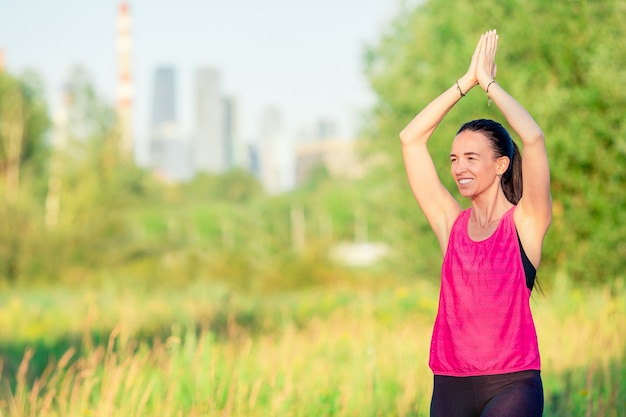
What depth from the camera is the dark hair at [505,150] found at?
2.96m

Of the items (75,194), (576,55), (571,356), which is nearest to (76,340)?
(571,356)

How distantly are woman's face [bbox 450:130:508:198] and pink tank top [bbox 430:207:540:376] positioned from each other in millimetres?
169

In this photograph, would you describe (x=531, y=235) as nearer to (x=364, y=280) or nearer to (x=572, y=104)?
(x=572, y=104)

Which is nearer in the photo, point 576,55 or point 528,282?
point 528,282

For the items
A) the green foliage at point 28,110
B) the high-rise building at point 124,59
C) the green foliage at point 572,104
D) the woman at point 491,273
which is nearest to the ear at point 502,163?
the woman at point 491,273

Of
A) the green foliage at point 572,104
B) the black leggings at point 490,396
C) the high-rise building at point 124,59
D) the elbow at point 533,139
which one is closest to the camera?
the black leggings at point 490,396

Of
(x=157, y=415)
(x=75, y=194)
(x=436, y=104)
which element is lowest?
(x=157, y=415)

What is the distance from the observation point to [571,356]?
683cm

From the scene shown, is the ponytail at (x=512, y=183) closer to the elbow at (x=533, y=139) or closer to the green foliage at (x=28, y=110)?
the elbow at (x=533, y=139)

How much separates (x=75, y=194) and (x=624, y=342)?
2105cm

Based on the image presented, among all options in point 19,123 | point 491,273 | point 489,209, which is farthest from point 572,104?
point 19,123

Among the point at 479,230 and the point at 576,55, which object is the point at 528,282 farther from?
A: the point at 576,55

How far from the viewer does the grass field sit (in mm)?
4926

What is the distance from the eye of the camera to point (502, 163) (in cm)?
299
